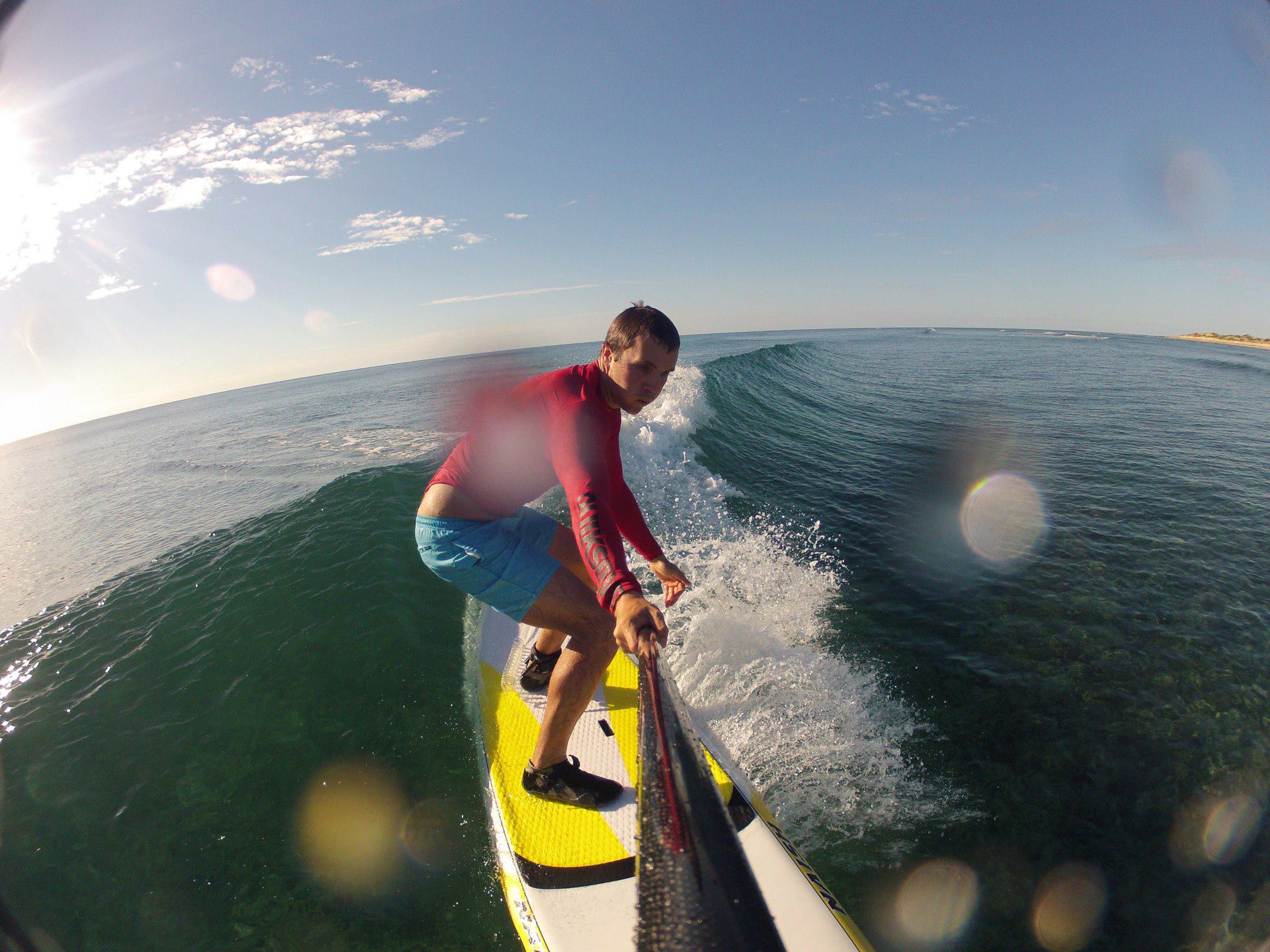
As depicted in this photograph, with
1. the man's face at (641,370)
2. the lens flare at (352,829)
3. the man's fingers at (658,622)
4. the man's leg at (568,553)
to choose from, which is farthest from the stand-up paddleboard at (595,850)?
the man's face at (641,370)

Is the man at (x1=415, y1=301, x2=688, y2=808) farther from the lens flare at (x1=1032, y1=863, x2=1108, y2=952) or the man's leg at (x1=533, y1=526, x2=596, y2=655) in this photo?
the lens flare at (x1=1032, y1=863, x2=1108, y2=952)

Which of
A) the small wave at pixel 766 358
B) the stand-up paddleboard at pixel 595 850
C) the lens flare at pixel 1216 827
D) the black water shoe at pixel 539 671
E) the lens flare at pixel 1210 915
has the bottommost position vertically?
the lens flare at pixel 1210 915

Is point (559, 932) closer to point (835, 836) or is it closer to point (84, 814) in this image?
point (835, 836)

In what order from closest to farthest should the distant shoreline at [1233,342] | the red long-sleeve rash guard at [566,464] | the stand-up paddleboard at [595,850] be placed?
the red long-sleeve rash guard at [566,464] → the stand-up paddleboard at [595,850] → the distant shoreline at [1233,342]

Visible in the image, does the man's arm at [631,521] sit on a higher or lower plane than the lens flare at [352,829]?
higher

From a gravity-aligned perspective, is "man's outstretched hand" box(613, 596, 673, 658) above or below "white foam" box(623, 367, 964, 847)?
above

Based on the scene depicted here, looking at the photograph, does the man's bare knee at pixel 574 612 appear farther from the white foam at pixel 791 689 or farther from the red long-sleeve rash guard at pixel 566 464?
the white foam at pixel 791 689

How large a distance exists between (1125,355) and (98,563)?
68.4 meters

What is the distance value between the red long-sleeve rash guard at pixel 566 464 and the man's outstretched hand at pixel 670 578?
0.07 m

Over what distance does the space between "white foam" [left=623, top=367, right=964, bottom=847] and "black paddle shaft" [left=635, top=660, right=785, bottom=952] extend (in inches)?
121

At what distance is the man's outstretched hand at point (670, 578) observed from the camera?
288 centimetres

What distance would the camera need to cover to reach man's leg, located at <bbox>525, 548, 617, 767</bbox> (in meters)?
2.68

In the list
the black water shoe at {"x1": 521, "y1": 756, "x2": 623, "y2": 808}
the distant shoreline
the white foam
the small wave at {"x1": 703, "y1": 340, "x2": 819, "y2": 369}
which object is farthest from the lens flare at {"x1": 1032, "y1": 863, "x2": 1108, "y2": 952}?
the distant shoreline

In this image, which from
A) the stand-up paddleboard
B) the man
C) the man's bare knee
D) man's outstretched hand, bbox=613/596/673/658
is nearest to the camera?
man's outstretched hand, bbox=613/596/673/658
